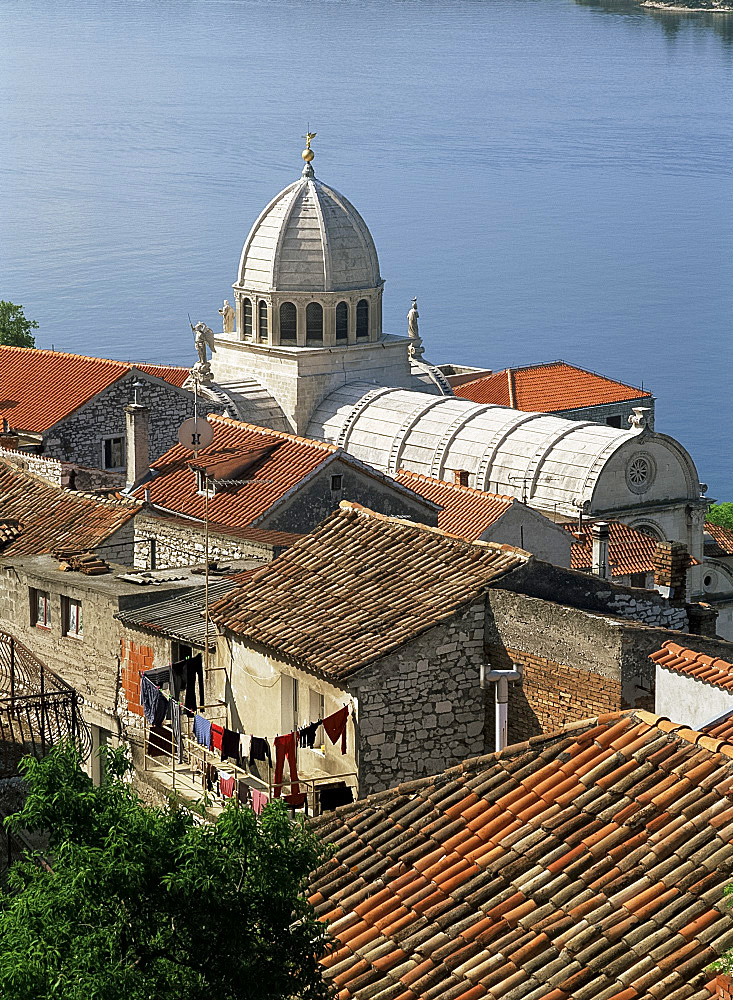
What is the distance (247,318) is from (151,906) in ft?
170

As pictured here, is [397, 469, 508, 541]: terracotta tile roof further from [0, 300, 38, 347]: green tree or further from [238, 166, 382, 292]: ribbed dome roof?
[0, 300, 38, 347]: green tree

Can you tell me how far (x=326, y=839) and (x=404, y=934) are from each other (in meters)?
1.29

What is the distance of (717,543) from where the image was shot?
172 feet

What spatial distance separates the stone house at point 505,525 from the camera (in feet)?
115

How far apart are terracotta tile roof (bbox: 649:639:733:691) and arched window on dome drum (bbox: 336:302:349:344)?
45714mm

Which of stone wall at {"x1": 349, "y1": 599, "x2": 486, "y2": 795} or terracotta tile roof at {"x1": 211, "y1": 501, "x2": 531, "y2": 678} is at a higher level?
terracotta tile roof at {"x1": 211, "y1": 501, "x2": 531, "y2": 678}

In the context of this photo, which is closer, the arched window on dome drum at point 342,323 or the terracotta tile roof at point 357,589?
the terracotta tile roof at point 357,589

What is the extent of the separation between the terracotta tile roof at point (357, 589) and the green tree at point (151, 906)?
17.1 feet

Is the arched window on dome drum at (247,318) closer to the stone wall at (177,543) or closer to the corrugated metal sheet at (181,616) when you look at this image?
the stone wall at (177,543)

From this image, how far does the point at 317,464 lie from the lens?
99.0 feet

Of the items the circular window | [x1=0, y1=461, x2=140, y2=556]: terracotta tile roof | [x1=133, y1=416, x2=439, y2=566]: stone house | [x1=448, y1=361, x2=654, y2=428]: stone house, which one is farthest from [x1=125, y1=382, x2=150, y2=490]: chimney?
[x1=448, y1=361, x2=654, y2=428]: stone house

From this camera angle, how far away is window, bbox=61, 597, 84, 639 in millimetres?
19719

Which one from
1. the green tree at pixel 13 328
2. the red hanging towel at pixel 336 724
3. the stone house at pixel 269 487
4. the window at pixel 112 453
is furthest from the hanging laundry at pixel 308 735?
the green tree at pixel 13 328

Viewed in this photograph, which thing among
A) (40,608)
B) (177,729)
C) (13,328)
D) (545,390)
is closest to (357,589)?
(177,729)
